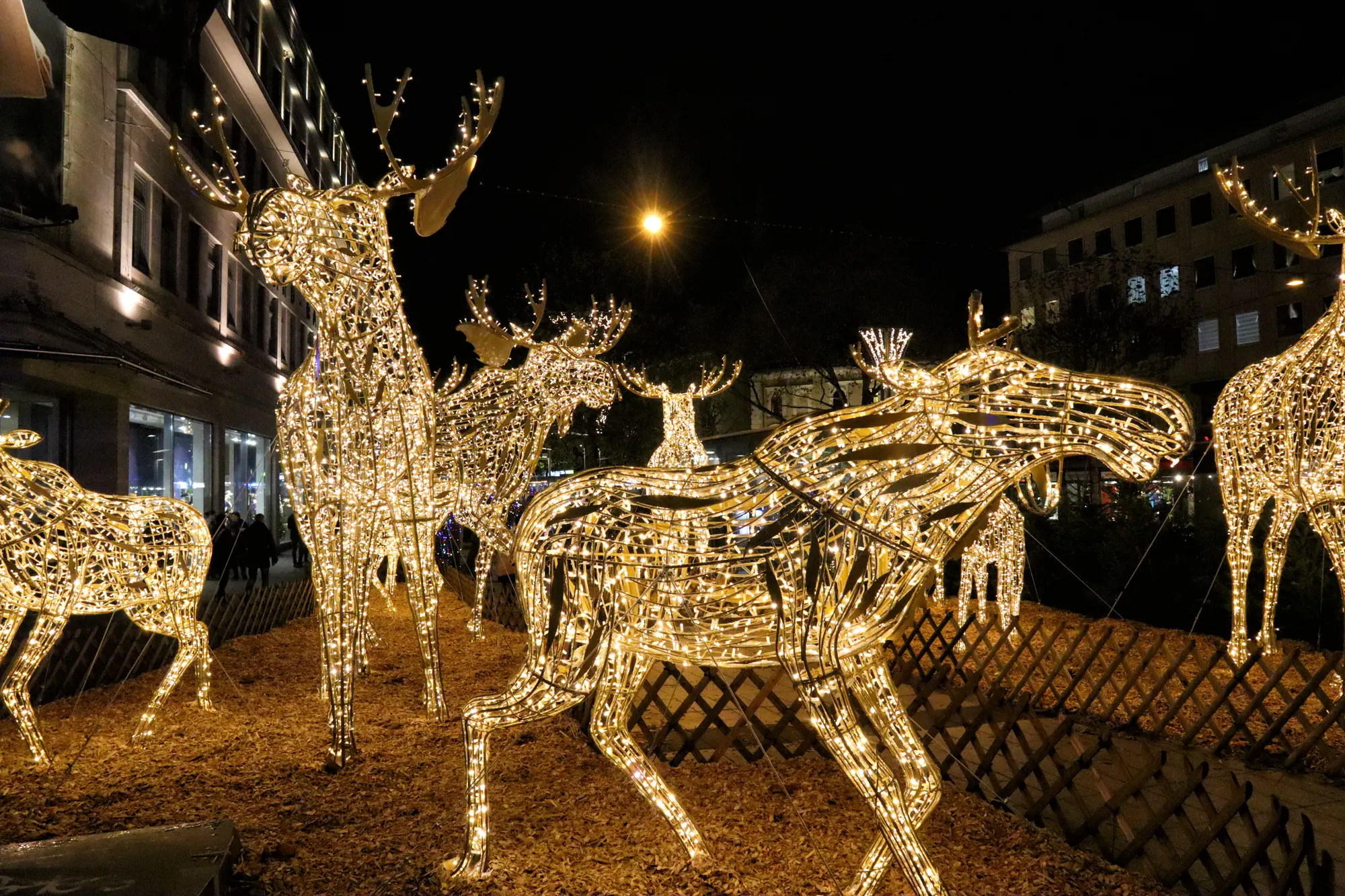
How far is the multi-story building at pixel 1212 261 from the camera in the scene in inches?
846

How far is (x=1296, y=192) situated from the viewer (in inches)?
262

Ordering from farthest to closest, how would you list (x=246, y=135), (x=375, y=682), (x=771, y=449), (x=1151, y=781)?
(x=246, y=135), (x=375, y=682), (x=1151, y=781), (x=771, y=449)

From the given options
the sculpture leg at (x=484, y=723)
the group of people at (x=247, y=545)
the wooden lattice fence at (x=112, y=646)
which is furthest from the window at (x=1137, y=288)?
the sculpture leg at (x=484, y=723)

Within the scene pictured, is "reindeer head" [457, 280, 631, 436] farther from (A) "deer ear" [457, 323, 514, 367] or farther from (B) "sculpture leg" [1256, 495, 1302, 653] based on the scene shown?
(B) "sculpture leg" [1256, 495, 1302, 653]

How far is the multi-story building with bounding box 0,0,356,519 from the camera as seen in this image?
38.3ft

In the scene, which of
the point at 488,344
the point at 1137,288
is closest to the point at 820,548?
the point at 488,344

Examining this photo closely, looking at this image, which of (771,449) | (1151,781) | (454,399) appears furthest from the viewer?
(454,399)

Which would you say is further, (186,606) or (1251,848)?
(186,606)

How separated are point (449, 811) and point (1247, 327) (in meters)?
27.0

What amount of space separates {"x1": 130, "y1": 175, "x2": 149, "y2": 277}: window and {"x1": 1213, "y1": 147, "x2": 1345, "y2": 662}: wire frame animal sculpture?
16.2 meters

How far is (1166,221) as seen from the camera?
26.4 m

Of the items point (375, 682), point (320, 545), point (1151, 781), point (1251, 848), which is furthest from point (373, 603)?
point (1251, 848)

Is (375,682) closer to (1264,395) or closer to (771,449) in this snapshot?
(771,449)

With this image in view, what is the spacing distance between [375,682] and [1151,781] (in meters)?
5.81
